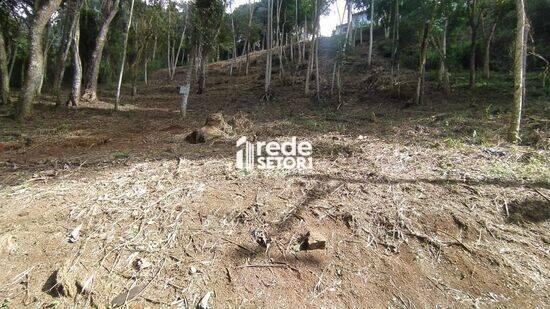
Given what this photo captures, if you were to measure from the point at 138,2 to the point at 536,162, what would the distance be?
1302 cm

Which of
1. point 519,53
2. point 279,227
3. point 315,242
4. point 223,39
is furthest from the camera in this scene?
point 223,39

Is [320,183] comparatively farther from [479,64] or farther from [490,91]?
[479,64]

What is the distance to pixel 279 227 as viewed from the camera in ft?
9.62

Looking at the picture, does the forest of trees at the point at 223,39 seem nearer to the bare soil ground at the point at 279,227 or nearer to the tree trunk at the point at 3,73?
the tree trunk at the point at 3,73

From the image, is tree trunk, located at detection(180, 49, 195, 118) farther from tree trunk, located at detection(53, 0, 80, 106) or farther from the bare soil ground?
tree trunk, located at detection(53, 0, 80, 106)

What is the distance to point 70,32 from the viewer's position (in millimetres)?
9852

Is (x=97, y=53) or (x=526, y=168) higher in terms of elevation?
(x=97, y=53)

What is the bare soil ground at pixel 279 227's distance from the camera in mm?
2385

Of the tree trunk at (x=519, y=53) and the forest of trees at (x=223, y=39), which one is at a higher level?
the forest of trees at (x=223, y=39)

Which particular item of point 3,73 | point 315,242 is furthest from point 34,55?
point 315,242

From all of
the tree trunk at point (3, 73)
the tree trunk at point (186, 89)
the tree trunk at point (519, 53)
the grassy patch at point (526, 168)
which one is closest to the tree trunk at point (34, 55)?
the tree trunk at point (3, 73)

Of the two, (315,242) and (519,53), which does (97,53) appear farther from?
(519,53)

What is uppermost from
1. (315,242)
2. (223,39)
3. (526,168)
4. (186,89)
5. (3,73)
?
(223,39)

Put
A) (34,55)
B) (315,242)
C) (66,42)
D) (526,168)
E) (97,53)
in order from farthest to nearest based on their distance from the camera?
1. (97,53)
2. (66,42)
3. (34,55)
4. (526,168)
5. (315,242)
